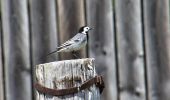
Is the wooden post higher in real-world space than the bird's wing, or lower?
lower

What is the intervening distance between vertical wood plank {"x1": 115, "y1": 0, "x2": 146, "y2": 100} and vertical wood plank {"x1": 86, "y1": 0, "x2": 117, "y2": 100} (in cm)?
7

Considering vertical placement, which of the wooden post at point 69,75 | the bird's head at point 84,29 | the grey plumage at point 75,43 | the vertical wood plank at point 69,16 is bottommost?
the wooden post at point 69,75

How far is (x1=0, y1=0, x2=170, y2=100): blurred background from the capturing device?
16.5 feet

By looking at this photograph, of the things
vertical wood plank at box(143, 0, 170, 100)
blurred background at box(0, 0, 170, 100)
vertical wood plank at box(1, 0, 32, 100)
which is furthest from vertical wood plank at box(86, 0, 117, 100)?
vertical wood plank at box(1, 0, 32, 100)

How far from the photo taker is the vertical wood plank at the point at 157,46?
5.01 metres

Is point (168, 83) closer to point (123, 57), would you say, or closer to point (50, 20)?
point (123, 57)

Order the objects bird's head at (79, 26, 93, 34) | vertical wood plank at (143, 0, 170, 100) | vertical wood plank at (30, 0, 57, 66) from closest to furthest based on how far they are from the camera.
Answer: bird's head at (79, 26, 93, 34)
vertical wood plank at (143, 0, 170, 100)
vertical wood plank at (30, 0, 57, 66)

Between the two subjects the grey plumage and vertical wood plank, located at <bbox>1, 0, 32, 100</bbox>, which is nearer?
the grey plumage

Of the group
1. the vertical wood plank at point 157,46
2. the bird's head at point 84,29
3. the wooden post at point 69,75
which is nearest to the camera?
the wooden post at point 69,75

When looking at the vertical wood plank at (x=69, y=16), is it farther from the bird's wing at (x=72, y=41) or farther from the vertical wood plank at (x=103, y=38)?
the bird's wing at (x=72, y=41)

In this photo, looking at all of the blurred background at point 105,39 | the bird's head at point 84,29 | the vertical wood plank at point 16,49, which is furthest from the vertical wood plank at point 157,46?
the vertical wood plank at point 16,49

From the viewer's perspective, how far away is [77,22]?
16.8ft

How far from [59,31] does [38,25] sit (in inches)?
7.7

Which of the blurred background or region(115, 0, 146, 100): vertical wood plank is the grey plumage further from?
region(115, 0, 146, 100): vertical wood plank
